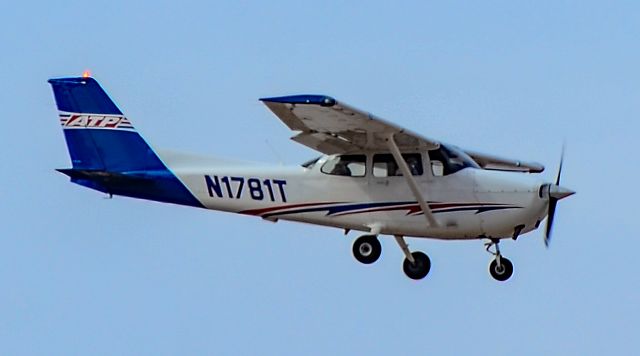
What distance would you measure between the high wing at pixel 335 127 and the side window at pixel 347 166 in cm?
15

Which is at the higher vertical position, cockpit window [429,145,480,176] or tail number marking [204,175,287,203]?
cockpit window [429,145,480,176]

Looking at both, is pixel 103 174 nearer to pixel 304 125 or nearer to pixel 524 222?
pixel 304 125

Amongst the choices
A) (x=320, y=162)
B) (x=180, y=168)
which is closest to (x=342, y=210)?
(x=320, y=162)

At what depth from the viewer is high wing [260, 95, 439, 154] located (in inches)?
1001

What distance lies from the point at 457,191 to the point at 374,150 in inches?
61.9

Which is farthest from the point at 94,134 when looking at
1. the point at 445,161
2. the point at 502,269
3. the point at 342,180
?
the point at 502,269

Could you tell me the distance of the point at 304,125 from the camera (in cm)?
2723

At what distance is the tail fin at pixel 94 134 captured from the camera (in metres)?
29.5

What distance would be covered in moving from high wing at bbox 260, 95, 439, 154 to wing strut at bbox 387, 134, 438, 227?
0.19 m

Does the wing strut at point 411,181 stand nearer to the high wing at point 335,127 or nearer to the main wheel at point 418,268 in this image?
the high wing at point 335,127

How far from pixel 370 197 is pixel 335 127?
165 centimetres

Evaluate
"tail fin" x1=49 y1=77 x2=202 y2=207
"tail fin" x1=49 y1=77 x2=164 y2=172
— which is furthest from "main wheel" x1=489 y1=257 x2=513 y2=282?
"tail fin" x1=49 y1=77 x2=164 y2=172

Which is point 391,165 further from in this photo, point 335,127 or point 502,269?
point 502,269

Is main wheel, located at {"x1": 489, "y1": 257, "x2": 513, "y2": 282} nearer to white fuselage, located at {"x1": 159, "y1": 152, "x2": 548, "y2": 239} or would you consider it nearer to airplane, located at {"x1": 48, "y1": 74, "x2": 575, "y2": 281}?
airplane, located at {"x1": 48, "y1": 74, "x2": 575, "y2": 281}
